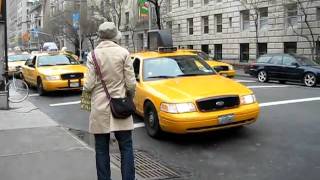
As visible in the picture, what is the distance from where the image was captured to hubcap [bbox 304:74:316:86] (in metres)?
19.4

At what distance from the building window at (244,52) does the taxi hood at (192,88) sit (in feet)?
94.9

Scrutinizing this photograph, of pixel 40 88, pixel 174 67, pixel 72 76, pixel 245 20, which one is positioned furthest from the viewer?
pixel 245 20

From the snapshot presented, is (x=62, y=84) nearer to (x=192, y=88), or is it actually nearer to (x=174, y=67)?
(x=174, y=67)

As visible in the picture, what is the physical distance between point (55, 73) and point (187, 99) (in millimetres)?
9119

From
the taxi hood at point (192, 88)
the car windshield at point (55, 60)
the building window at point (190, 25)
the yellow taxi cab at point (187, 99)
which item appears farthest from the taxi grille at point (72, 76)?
the building window at point (190, 25)

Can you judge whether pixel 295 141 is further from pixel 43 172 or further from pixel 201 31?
pixel 201 31

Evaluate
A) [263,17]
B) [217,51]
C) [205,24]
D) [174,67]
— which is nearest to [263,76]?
[174,67]

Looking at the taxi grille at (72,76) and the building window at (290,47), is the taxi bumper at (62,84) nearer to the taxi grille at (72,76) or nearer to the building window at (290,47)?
the taxi grille at (72,76)

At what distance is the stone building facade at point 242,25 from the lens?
31828mm

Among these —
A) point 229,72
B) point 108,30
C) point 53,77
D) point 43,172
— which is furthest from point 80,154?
point 229,72

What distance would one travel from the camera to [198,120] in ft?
25.7

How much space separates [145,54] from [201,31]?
33654mm

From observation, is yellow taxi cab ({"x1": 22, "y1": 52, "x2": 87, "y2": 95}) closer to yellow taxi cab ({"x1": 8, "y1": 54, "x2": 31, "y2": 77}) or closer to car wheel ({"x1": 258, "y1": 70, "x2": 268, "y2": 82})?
yellow taxi cab ({"x1": 8, "y1": 54, "x2": 31, "y2": 77})

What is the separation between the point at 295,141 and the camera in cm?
805
